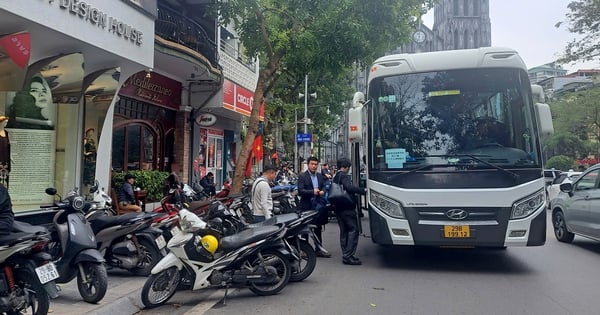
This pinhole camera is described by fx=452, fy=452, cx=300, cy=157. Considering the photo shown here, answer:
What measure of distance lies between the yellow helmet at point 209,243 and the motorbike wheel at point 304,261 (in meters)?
1.23

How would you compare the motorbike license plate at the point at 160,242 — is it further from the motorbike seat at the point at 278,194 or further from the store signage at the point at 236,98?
the store signage at the point at 236,98

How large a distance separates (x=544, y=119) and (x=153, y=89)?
9898mm

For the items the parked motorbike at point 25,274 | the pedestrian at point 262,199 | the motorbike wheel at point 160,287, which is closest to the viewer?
the parked motorbike at point 25,274

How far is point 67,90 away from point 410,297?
6432 mm

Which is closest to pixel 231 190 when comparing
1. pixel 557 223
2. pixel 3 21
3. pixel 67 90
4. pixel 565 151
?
pixel 67 90

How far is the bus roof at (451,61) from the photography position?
668cm

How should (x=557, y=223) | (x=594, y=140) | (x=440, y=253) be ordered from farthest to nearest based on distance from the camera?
(x=594, y=140)
(x=557, y=223)
(x=440, y=253)

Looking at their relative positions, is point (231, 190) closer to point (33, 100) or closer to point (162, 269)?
point (33, 100)

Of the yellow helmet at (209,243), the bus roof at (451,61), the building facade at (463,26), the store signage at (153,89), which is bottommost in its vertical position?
the yellow helmet at (209,243)

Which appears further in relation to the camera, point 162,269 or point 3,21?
point 3,21

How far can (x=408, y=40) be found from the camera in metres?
10.9

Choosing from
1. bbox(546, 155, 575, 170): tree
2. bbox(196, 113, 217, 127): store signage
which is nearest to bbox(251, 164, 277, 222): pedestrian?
bbox(196, 113, 217, 127): store signage

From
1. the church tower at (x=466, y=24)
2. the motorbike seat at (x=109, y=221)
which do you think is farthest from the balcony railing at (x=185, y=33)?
the church tower at (x=466, y=24)

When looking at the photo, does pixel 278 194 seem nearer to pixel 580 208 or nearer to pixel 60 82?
pixel 60 82
